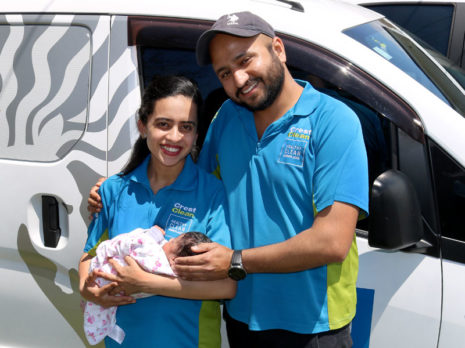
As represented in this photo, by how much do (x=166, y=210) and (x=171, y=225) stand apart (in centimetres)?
6

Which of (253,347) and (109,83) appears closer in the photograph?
(253,347)

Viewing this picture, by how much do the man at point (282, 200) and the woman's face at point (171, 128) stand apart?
5.7 inches

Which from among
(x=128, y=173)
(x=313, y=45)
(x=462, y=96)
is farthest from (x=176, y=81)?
(x=462, y=96)

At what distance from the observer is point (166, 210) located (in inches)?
82.8

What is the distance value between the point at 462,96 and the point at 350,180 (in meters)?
1.05

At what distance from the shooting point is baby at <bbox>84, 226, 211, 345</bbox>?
76.9 inches

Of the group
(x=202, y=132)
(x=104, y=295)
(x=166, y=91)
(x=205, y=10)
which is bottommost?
(x=104, y=295)

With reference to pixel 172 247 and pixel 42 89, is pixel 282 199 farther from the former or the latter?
pixel 42 89

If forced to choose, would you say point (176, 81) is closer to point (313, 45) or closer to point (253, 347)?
point (313, 45)

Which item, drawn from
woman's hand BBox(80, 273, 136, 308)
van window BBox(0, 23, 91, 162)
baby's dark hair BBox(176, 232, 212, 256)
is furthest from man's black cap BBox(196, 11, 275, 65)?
woman's hand BBox(80, 273, 136, 308)

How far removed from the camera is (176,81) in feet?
7.06

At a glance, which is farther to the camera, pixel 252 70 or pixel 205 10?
pixel 205 10

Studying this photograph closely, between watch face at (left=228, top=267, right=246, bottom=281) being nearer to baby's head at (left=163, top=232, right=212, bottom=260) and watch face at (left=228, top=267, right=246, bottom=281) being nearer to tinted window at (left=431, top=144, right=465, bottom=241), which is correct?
baby's head at (left=163, top=232, right=212, bottom=260)

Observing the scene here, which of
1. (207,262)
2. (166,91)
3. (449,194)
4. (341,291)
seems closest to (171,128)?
(166,91)
